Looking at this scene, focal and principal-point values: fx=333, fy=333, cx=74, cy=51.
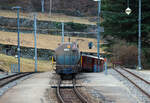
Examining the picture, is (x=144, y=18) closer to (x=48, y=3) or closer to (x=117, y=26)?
(x=117, y=26)

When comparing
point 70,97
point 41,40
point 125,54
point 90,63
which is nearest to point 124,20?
point 125,54

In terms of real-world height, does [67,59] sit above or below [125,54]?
above

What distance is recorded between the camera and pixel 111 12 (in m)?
49.8

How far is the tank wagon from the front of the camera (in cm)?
2892

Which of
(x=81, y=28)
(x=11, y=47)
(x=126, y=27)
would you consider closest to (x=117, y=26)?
(x=126, y=27)

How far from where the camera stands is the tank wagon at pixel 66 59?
94.9 ft

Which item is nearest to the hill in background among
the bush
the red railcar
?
Result: the bush

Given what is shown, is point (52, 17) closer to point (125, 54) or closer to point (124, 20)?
point (125, 54)

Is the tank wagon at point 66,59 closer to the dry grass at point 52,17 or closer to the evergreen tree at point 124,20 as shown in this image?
the evergreen tree at point 124,20

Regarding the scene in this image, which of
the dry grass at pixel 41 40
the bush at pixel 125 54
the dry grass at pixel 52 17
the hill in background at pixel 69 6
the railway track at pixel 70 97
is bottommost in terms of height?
the railway track at pixel 70 97

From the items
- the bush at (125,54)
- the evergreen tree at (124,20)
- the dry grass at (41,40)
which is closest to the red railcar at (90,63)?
the bush at (125,54)

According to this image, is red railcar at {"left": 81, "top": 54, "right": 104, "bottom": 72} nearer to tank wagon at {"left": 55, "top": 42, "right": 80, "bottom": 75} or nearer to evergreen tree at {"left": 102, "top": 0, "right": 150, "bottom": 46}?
evergreen tree at {"left": 102, "top": 0, "right": 150, "bottom": 46}

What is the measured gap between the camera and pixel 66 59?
29.1 metres

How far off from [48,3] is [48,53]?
51.3 metres
